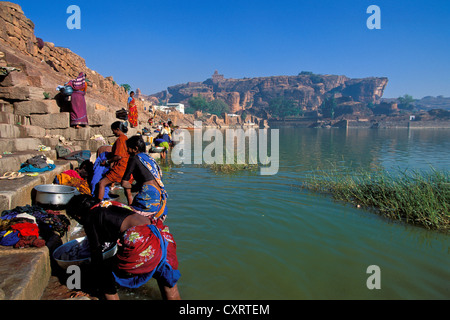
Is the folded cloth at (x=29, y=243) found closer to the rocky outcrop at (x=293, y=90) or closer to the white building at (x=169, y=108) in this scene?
the white building at (x=169, y=108)

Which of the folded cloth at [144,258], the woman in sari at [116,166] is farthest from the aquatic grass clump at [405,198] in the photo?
the woman in sari at [116,166]

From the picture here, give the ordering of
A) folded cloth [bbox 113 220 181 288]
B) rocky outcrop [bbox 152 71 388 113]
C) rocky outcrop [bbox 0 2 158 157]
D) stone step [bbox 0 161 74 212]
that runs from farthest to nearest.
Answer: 1. rocky outcrop [bbox 152 71 388 113]
2. rocky outcrop [bbox 0 2 158 157]
3. stone step [bbox 0 161 74 212]
4. folded cloth [bbox 113 220 181 288]

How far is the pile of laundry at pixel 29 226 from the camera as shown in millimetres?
2588

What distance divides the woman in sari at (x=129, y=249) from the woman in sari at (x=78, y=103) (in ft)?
20.5

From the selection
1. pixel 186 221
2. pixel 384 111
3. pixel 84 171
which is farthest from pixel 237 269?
pixel 384 111

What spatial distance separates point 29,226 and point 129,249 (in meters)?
1.43

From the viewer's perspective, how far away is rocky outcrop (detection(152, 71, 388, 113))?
144 meters

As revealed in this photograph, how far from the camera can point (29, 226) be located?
275cm

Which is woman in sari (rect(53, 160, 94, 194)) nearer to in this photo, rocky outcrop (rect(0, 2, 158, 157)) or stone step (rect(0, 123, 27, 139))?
rocky outcrop (rect(0, 2, 158, 157))

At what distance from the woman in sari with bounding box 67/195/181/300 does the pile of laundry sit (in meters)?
0.84

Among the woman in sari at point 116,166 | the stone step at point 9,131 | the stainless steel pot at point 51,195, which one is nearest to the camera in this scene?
the stainless steel pot at point 51,195

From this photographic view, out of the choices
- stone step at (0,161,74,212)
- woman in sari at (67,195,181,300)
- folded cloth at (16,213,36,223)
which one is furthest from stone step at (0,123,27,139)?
woman in sari at (67,195,181,300)

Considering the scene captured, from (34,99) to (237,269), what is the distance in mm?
7066
